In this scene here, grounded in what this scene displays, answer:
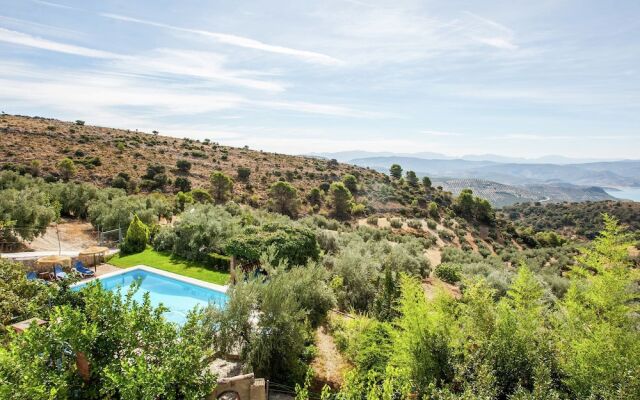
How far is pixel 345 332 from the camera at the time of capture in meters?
10.1

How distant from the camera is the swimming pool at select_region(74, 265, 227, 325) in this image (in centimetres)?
1353

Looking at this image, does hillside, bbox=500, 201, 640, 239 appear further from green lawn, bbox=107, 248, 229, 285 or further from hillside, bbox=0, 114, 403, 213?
green lawn, bbox=107, 248, 229, 285

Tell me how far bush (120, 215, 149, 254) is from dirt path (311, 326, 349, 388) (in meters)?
11.8

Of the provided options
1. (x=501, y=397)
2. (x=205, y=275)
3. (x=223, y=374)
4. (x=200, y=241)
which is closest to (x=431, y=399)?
(x=501, y=397)

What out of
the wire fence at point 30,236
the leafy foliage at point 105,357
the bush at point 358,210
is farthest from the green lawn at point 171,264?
the bush at point 358,210

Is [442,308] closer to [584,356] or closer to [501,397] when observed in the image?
[501,397]

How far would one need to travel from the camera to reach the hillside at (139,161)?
121ft

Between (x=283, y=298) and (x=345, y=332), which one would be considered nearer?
(x=283, y=298)

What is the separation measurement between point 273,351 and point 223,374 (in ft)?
3.98

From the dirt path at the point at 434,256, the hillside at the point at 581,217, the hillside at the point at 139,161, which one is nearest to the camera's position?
the dirt path at the point at 434,256

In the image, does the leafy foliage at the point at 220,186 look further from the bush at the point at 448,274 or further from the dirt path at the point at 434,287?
the dirt path at the point at 434,287

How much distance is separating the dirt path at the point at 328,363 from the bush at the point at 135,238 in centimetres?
1184

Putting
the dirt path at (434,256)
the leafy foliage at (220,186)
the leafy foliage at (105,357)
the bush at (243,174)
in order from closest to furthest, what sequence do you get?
the leafy foliage at (105,357) → the dirt path at (434,256) → the leafy foliage at (220,186) → the bush at (243,174)

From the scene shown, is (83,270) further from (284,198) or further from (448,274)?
(284,198)
